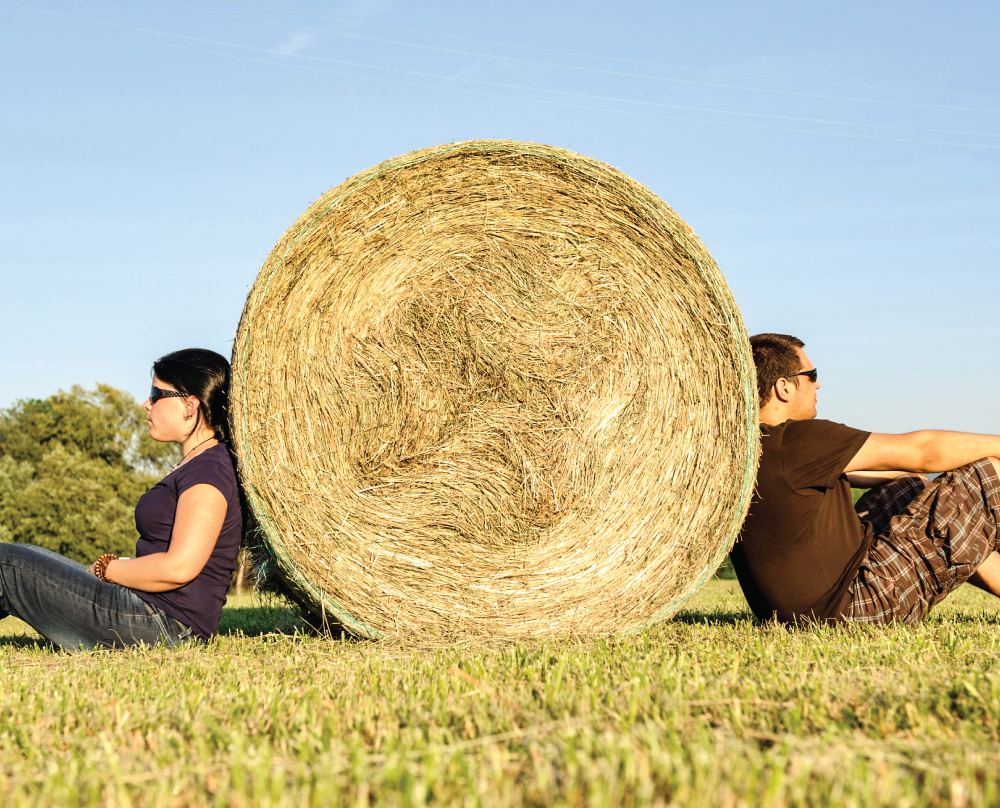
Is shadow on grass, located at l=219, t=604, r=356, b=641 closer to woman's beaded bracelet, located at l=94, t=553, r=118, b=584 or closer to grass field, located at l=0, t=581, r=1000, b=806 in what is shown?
grass field, located at l=0, t=581, r=1000, b=806

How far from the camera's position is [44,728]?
221cm

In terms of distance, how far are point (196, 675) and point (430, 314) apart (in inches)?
84.4

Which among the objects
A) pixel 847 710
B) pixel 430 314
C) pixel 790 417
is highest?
pixel 430 314

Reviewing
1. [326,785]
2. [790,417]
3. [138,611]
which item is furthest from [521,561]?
[326,785]

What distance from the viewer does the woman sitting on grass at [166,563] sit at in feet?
12.3

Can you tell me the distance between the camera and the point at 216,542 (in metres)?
3.90

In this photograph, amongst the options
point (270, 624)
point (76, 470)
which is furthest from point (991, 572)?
point (76, 470)

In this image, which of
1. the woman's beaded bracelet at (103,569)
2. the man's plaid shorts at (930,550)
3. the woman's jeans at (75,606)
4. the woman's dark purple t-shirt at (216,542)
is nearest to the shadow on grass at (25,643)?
the woman's jeans at (75,606)

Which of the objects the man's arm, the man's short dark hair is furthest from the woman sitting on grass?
the man's arm

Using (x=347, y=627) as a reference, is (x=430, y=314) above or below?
above

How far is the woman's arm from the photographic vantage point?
3705 mm

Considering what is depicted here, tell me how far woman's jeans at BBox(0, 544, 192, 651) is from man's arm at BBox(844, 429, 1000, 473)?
11.0 feet

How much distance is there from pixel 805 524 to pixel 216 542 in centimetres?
283

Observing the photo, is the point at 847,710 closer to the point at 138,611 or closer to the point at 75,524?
the point at 138,611
